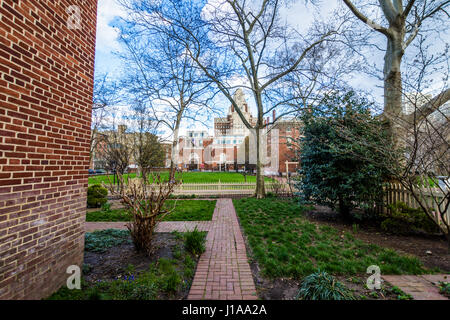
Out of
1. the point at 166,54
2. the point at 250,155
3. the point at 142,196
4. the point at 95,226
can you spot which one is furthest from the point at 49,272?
the point at 250,155

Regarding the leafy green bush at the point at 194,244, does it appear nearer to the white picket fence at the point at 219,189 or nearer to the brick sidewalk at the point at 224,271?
the brick sidewalk at the point at 224,271

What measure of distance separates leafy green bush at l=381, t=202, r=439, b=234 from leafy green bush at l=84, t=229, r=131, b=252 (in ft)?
22.9

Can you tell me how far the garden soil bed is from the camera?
293cm

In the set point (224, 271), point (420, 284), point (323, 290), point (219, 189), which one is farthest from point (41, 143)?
point (219, 189)

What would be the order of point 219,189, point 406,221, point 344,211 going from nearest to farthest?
point 406,221
point 344,211
point 219,189

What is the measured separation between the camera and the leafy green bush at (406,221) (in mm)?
4703

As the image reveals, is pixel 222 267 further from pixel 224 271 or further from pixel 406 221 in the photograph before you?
pixel 406 221

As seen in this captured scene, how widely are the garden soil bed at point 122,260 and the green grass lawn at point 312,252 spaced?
5.16 feet

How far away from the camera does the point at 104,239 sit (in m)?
4.36

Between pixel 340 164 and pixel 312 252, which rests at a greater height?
pixel 340 164

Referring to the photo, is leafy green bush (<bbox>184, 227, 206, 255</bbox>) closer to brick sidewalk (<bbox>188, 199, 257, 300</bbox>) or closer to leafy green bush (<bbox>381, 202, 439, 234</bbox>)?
brick sidewalk (<bbox>188, 199, 257, 300</bbox>)

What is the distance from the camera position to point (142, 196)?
3.85 m

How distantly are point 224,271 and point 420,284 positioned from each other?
118 inches

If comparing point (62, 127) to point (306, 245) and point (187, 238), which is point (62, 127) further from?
point (306, 245)
